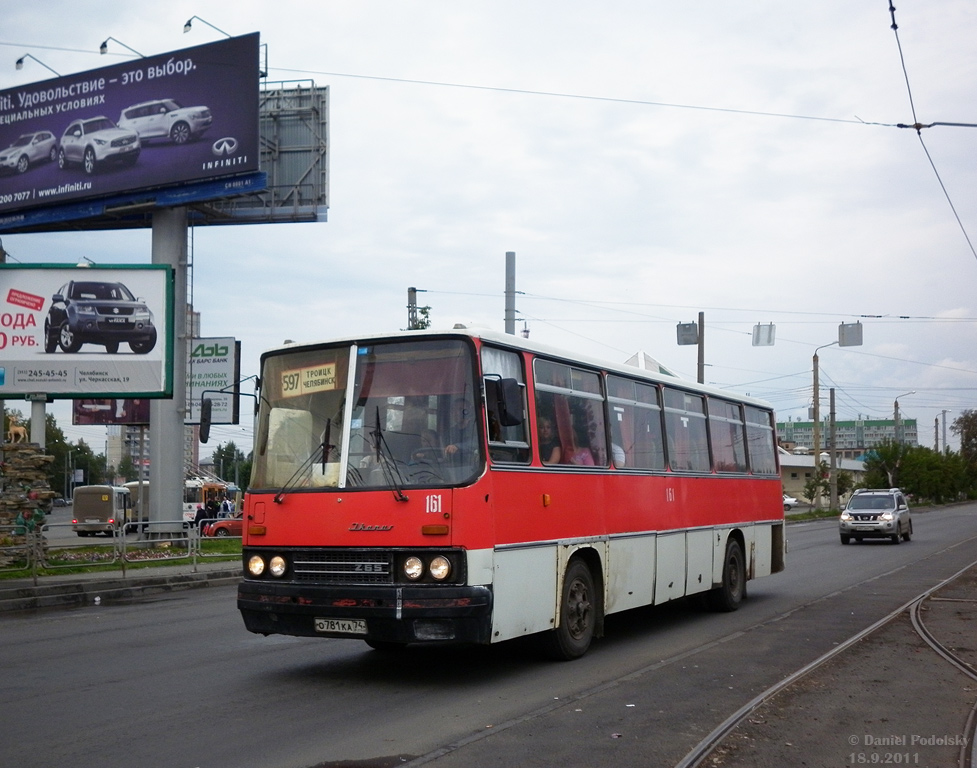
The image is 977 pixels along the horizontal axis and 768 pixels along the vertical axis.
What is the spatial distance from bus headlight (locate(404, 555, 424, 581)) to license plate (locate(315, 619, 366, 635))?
563 millimetres

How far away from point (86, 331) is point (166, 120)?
9.61m

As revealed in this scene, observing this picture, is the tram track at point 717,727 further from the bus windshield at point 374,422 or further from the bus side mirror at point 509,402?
the bus side mirror at point 509,402

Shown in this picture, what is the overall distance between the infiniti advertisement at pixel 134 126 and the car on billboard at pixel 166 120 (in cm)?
3

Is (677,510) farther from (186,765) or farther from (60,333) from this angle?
(60,333)

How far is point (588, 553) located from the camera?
10664mm

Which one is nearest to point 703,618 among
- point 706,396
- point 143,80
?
point 706,396

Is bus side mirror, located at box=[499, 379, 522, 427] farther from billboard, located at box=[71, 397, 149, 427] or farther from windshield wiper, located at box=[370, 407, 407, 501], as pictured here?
billboard, located at box=[71, 397, 149, 427]

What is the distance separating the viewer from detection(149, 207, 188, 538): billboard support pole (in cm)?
3278

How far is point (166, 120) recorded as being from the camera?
32281 millimetres

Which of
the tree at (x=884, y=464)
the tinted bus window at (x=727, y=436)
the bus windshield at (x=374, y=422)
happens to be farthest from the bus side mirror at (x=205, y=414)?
the tree at (x=884, y=464)

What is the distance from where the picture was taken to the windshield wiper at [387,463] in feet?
28.8

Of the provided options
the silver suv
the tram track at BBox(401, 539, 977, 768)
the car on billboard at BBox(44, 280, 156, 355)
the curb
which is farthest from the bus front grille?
the silver suv

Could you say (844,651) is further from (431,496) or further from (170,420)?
(170,420)

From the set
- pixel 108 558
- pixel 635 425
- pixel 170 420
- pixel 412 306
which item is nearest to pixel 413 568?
pixel 635 425
